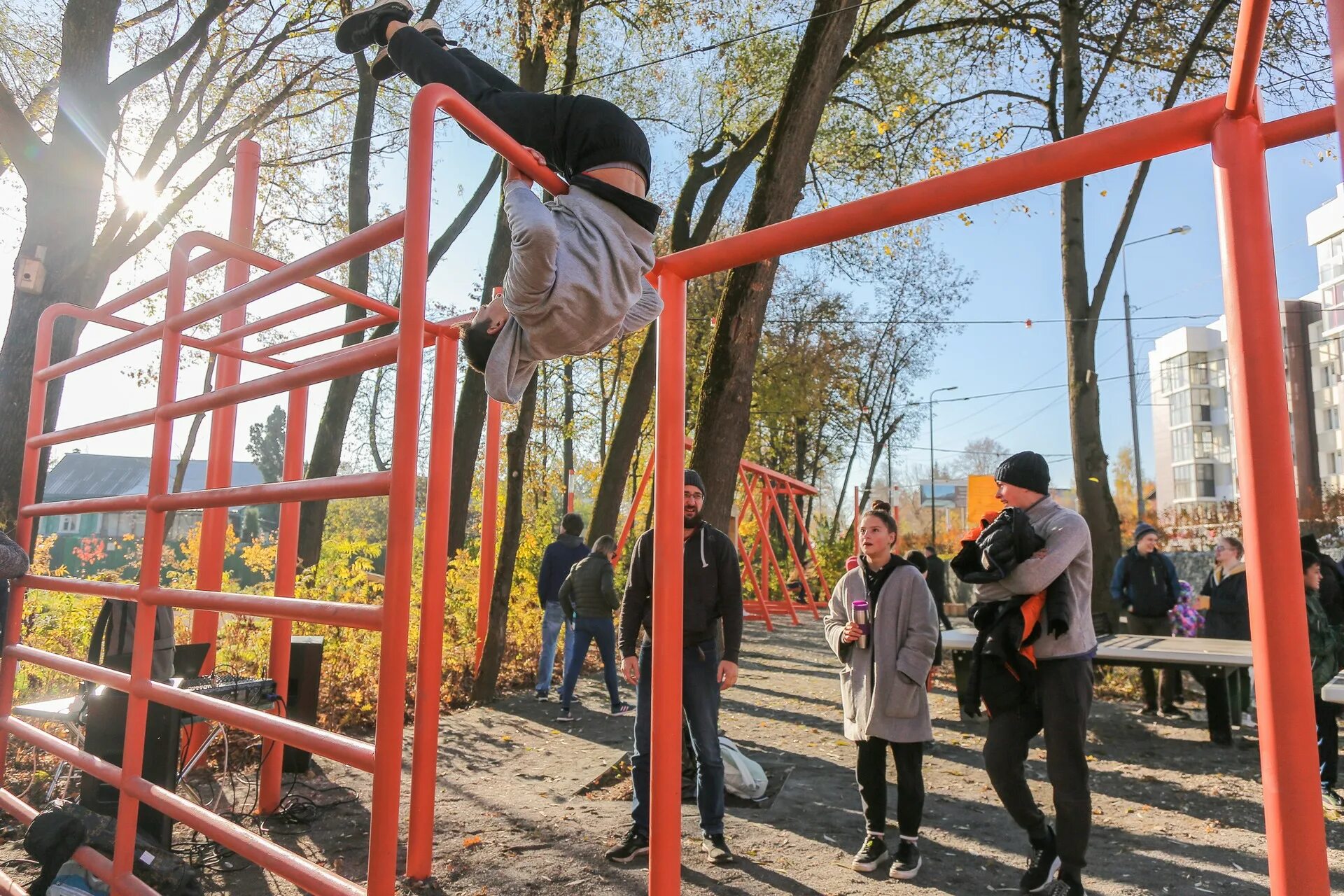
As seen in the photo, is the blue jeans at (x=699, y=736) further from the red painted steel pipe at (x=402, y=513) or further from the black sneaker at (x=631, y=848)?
the red painted steel pipe at (x=402, y=513)

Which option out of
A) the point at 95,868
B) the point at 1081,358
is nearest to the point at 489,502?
the point at 95,868

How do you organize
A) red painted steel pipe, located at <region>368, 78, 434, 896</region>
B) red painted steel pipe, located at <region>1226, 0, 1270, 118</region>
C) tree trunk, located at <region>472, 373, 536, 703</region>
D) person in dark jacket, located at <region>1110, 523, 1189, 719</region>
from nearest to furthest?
red painted steel pipe, located at <region>1226, 0, 1270, 118</region> < red painted steel pipe, located at <region>368, 78, 434, 896</region> < tree trunk, located at <region>472, 373, 536, 703</region> < person in dark jacket, located at <region>1110, 523, 1189, 719</region>

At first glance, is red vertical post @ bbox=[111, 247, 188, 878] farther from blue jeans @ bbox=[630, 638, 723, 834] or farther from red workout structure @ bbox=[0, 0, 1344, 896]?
blue jeans @ bbox=[630, 638, 723, 834]

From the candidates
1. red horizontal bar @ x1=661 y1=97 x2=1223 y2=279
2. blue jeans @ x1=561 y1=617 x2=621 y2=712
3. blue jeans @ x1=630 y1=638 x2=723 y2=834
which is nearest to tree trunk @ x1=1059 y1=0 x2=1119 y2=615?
blue jeans @ x1=561 y1=617 x2=621 y2=712

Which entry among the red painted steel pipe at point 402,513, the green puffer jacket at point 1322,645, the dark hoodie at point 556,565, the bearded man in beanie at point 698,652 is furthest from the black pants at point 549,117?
the dark hoodie at point 556,565

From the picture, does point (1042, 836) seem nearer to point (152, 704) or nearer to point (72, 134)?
point (152, 704)

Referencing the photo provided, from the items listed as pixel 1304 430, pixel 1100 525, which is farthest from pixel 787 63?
pixel 1304 430

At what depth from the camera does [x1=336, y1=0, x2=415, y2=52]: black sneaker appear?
7.71ft

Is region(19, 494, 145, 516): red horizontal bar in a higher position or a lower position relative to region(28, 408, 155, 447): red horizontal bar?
lower

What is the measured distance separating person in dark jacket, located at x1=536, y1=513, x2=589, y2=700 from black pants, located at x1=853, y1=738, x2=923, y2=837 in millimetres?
5065

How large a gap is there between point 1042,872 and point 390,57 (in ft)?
13.2

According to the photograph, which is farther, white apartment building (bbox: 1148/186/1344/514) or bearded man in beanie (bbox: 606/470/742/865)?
white apartment building (bbox: 1148/186/1344/514)

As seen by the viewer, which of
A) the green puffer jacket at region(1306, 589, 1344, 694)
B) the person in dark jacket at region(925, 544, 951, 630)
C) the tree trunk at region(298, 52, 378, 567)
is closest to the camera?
the green puffer jacket at region(1306, 589, 1344, 694)

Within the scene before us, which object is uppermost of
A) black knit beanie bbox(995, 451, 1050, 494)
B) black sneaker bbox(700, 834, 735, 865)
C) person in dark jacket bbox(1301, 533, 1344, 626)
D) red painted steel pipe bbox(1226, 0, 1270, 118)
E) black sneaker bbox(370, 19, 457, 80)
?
black sneaker bbox(370, 19, 457, 80)
